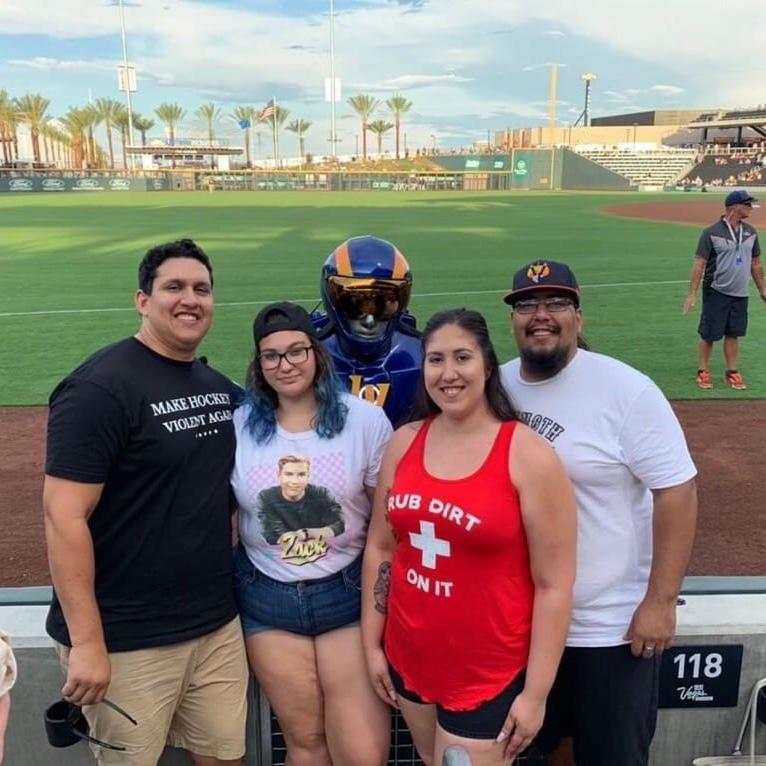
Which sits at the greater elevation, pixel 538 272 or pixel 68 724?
pixel 538 272

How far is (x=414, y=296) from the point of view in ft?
46.6

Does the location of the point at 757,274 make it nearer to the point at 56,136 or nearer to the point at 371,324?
the point at 371,324

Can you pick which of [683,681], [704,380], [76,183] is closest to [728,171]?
[76,183]

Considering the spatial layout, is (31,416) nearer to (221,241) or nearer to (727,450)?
(727,450)

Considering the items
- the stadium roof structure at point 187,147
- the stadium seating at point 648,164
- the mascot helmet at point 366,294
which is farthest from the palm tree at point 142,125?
the mascot helmet at point 366,294

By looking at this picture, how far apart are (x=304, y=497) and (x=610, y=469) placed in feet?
3.28

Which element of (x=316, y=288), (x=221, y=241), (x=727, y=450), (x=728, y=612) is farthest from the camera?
(x=221, y=241)

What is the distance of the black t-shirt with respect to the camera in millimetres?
2365

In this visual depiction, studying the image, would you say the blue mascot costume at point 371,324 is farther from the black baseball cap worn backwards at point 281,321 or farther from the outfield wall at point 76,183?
the outfield wall at point 76,183

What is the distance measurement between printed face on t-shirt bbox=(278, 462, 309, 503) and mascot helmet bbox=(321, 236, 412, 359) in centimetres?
99

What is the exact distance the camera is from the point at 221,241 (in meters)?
22.8

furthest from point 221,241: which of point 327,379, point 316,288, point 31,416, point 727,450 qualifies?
point 327,379

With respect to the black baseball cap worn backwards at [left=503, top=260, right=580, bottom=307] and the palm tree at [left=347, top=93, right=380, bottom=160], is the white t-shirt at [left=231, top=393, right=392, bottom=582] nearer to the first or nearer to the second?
the black baseball cap worn backwards at [left=503, top=260, right=580, bottom=307]

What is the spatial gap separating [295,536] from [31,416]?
6.22m
